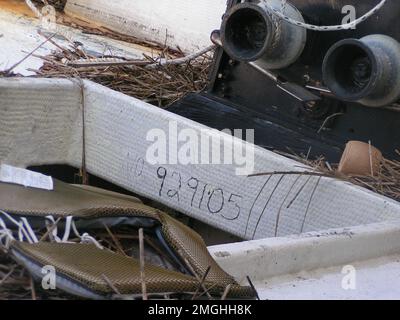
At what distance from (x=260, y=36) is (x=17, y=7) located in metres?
2.21

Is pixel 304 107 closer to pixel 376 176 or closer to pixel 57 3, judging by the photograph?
pixel 376 176

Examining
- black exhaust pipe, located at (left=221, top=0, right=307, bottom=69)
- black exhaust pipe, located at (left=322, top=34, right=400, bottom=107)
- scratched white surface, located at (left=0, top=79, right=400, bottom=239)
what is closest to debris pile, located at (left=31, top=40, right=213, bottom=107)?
scratched white surface, located at (left=0, top=79, right=400, bottom=239)

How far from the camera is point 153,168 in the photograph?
2.88 m

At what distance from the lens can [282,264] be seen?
1882 millimetres

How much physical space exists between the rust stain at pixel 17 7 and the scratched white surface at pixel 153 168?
5.94 feet

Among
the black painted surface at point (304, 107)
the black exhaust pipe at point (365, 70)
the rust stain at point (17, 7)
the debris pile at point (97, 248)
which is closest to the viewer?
the debris pile at point (97, 248)

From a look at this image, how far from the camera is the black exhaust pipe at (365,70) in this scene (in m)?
2.64

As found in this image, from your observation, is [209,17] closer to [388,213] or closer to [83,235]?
[388,213]

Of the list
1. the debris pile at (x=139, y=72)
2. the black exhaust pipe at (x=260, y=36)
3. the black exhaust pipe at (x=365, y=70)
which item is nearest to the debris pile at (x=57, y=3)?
the debris pile at (x=139, y=72)

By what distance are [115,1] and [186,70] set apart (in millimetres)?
1184

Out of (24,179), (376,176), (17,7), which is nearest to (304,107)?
(376,176)

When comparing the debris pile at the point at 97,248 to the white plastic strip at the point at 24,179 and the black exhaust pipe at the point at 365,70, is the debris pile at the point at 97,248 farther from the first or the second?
the black exhaust pipe at the point at 365,70

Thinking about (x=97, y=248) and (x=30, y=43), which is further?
(x=30, y=43)

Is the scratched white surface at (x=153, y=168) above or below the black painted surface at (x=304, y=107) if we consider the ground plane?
below
